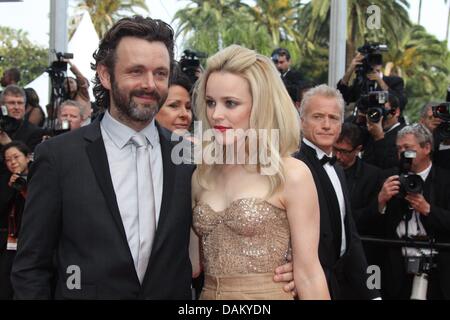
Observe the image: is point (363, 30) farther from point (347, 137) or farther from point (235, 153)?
point (235, 153)

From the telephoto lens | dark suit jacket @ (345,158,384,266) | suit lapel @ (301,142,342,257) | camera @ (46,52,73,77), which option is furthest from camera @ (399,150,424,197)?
camera @ (46,52,73,77)

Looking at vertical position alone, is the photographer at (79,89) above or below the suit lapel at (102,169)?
above

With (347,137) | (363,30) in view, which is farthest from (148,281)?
(363,30)

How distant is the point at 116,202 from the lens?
2443 mm

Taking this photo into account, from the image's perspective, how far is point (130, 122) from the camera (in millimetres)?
2561

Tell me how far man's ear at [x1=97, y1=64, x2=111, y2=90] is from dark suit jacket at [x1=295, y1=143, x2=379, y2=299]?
154 centimetres

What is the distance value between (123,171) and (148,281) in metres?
0.37

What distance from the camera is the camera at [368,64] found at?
6.04m

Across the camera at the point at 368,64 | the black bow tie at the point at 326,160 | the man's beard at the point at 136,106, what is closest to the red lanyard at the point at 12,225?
the black bow tie at the point at 326,160

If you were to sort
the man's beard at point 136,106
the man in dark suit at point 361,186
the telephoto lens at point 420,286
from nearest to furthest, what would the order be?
1. the man's beard at point 136,106
2. the telephoto lens at point 420,286
3. the man in dark suit at point 361,186

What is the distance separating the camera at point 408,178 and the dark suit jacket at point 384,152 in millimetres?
660

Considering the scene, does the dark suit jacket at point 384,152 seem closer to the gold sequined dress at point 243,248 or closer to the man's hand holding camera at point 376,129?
the man's hand holding camera at point 376,129

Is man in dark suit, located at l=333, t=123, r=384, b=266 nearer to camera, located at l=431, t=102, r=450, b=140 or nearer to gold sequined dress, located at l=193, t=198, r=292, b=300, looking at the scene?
camera, located at l=431, t=102, r=450, b=140

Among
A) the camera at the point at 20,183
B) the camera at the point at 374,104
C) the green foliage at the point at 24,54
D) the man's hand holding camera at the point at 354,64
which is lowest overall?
the camera at the point at 20,183
